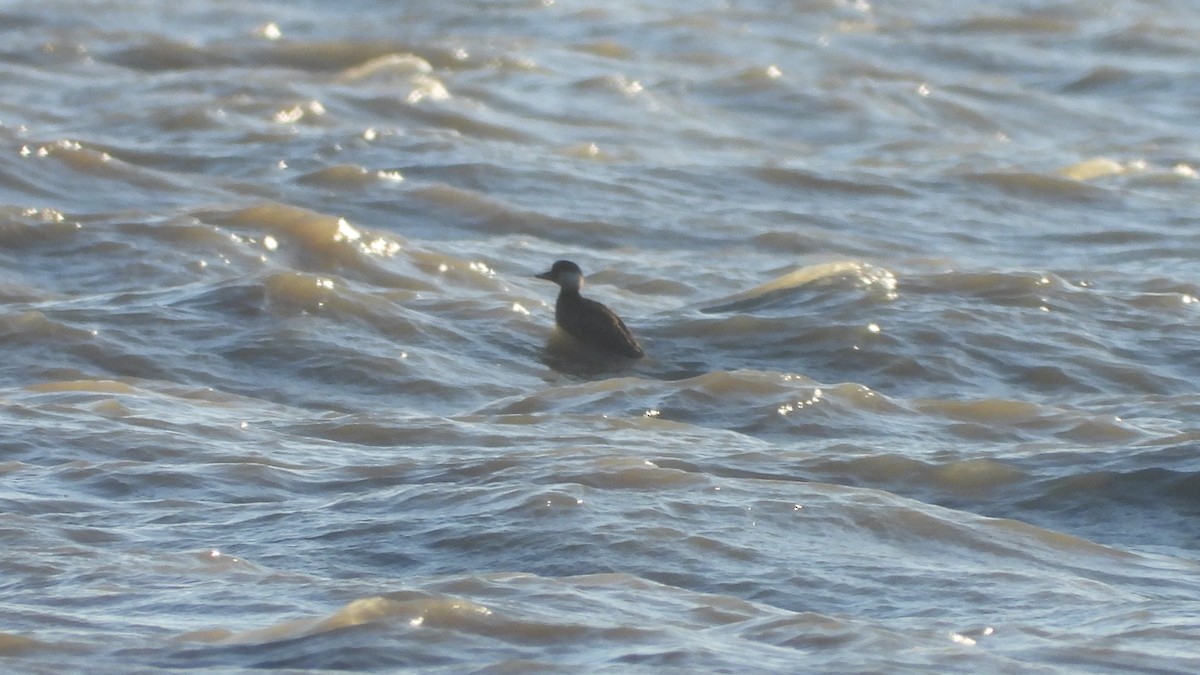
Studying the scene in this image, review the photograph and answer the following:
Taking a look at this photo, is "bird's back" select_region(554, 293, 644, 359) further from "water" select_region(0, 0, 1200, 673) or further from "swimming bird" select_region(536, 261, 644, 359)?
"water" select_region(0, 0, 1200, 673)

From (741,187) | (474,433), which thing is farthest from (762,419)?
(741,187)

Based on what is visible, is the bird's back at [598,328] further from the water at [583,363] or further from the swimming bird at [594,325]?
the water at [583,363]

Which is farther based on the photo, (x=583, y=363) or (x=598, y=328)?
(x=598, y=328)

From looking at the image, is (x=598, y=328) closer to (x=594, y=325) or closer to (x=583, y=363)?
(x=594, y=325)

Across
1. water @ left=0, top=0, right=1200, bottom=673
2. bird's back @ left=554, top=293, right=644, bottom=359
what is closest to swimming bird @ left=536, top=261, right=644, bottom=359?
bird's back @ left=554, top=293, right=644, bottom=359

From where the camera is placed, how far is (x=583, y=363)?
8883 mm

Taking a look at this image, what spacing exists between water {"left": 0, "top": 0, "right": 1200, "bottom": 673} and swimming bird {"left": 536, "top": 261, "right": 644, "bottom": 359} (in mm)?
129

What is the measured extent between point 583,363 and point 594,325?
28 centimetres

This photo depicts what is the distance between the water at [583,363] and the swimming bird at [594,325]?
13cm

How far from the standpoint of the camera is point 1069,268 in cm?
1129

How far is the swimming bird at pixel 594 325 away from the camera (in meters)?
9.08

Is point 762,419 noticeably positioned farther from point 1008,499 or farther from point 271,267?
point 271,267

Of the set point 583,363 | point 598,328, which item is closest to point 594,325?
point 598,328

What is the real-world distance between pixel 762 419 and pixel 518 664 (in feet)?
10.9
